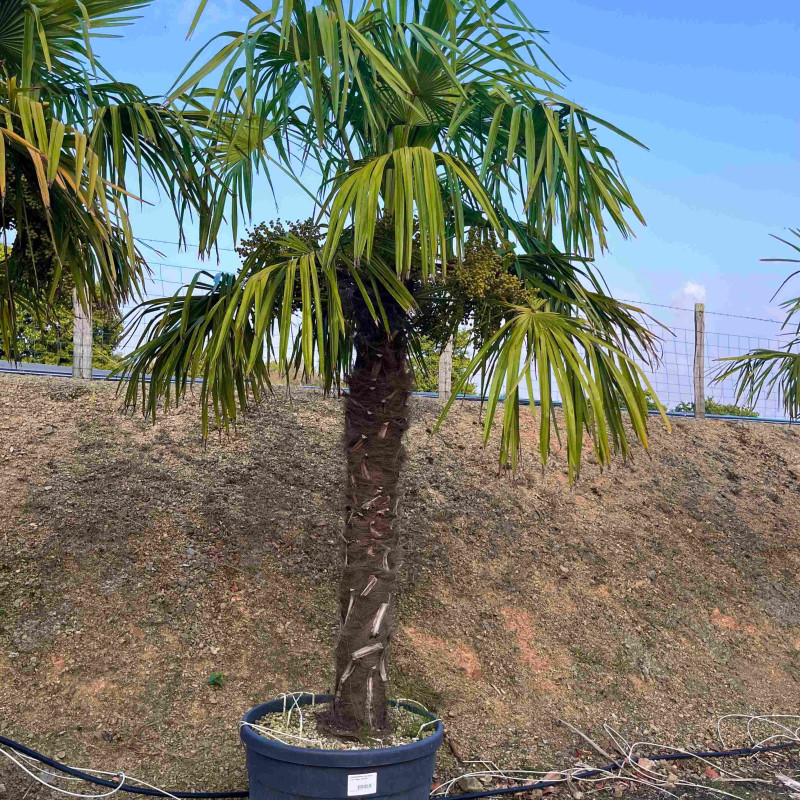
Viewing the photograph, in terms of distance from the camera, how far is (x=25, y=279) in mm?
3865

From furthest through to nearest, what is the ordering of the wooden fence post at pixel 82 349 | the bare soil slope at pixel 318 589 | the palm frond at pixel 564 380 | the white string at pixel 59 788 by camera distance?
the wooden fence post at pixel 82 349
the bare soil slope at pixel 318 589
the white string at pixel 59 788
the palm frond at pixel 564 380

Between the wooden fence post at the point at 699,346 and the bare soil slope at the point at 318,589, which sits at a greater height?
the wooden fence post at the point at 699,346

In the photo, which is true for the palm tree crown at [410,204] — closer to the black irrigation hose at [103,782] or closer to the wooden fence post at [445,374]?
the black irrigation hose at [103,782]

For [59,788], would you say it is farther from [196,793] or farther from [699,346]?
[699,346]

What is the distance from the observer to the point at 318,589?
5.66 metres

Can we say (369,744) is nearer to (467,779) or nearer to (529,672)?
(467,779)

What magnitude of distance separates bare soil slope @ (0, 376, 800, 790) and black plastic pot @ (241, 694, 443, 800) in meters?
1.10

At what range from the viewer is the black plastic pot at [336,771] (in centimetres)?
316

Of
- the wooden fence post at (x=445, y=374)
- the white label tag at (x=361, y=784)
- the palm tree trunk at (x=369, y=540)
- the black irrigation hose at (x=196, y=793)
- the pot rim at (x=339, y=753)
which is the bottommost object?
the black irrigation hose at (x=196, y=793)

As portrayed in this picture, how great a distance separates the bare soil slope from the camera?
4695mm

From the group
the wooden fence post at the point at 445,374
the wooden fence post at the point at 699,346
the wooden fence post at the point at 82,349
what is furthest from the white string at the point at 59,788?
the wooden fence post at the point at 699,346

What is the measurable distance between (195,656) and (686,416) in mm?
7193

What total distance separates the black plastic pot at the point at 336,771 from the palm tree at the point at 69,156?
2068 mm

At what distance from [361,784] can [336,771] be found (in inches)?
4.6
